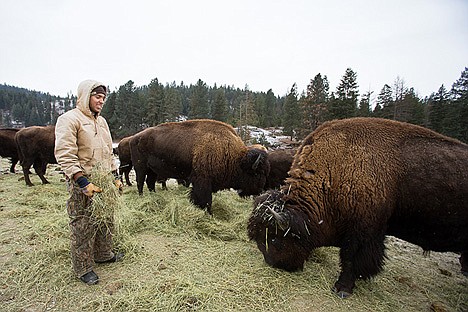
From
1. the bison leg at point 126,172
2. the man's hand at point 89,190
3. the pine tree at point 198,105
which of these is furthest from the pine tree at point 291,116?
the man's hand at point 89,190

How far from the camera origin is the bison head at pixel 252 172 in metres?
6.66

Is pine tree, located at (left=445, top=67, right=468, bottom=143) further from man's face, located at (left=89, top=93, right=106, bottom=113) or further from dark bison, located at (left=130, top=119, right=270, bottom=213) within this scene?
man's face, located at (left=89, top=93, right=106, bottom=113)

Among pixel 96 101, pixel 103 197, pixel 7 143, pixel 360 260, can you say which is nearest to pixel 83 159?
pixel 103 197

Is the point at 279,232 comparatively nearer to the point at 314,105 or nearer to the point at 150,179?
the point at 150,179

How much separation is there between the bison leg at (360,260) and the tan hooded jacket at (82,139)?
3638 mm

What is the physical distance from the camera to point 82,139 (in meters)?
3.49

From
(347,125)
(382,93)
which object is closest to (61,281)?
(347,125)

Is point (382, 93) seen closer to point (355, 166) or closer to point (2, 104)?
point (355, 166)

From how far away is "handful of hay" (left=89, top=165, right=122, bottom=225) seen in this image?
3.55 metres

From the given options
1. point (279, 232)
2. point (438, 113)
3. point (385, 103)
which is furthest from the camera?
point (385, 103)

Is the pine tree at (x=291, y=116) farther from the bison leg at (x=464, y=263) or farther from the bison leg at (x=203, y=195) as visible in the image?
the bison leg at (x=464, y=263)

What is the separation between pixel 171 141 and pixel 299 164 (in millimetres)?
4472

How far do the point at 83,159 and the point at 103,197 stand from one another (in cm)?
58

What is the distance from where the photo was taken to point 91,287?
3465 millimetres
